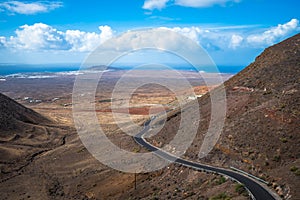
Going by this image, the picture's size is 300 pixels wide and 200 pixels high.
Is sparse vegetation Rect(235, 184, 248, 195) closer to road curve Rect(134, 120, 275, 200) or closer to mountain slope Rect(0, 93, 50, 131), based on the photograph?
road curve Rect(134, 120, 275, 200)

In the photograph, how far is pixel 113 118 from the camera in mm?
104812

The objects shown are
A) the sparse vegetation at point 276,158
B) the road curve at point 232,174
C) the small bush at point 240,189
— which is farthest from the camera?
the sparse vegetation at point 276,158

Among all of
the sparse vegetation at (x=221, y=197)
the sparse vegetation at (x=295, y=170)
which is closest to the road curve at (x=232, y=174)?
the sparse vegetation at (x=221, y=197)

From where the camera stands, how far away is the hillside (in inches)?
1259

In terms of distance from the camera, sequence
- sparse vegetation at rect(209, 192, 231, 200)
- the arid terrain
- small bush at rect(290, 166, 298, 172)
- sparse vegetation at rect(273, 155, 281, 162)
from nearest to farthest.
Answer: sparse vegetation at rect(209, 192, 231, 200) < small bush at rect(290, 166, 298, 172) < the arid terrain < sparse vegetation at rect(273, 155, 281, 162)

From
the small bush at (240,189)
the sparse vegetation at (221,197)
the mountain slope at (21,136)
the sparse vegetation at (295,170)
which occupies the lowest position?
the mountain slope at (21,136)

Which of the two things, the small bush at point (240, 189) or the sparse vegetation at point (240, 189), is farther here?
the small bush at point (240, 189)

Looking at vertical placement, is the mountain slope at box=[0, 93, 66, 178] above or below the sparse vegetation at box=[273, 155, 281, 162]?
below

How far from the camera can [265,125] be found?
39.0 metres

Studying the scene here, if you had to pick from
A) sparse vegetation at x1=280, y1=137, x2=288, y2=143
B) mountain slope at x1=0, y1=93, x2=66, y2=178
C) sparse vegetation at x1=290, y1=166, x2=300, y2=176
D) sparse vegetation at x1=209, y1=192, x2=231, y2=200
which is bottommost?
mountain slope at x1=0, y1=93, x2=66, y2=178

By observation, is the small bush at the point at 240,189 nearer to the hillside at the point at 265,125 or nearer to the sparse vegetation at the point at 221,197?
the sparse vegetation at the point at 221,197

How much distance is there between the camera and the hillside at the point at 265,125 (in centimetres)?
3198

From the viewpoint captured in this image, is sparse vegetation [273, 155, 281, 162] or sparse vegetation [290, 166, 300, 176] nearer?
sparse vegetation [290, 166, 300, 176]

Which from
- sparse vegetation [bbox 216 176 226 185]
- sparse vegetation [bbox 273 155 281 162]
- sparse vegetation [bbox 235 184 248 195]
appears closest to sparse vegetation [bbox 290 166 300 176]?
sparse vegetation [bbox 273 155 281 162]
